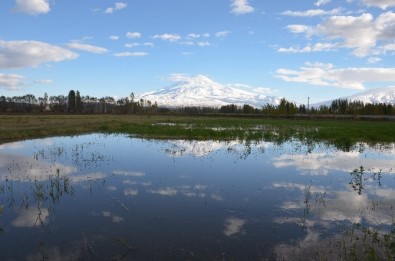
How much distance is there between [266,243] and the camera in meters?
8.93

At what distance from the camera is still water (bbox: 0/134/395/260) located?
8.52m

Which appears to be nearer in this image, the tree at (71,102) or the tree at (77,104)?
the tree at (71,102)

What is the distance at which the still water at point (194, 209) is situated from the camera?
27.9ft

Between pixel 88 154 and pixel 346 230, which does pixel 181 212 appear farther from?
pixel 88 154

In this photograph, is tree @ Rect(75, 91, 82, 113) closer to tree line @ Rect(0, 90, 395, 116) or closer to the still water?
tree line @ Rect(0, 90, 395, 116)

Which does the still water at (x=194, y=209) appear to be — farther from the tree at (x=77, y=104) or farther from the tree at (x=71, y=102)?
the tree at (x=71, y=102)

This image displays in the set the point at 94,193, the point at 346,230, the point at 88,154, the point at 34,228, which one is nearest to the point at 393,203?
the point at 346,230

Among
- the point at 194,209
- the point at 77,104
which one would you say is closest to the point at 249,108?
the point at 77,104

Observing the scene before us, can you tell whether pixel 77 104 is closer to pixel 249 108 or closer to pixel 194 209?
pixel 249 108

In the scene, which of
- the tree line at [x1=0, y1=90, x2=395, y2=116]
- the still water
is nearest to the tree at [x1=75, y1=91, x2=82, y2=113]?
the tree line at [x1=0, y1=90, x2=395, y2=116]

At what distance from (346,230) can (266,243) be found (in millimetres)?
2589

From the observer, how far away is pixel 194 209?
1172 cm

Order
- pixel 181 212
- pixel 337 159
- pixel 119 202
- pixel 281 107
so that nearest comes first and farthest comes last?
pixel 181 212 < pixel 119 202 < pixel 337 159 < pixel 281 107

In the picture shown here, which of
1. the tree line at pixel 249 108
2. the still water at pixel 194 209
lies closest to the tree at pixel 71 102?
the tree line at pixel 249 108
